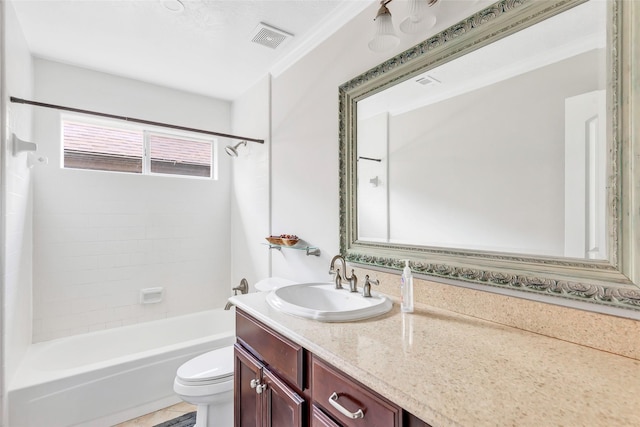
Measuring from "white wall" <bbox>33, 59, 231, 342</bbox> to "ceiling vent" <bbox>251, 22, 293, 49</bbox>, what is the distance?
1.31 m

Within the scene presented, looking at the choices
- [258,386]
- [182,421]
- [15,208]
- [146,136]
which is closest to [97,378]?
[182,421]

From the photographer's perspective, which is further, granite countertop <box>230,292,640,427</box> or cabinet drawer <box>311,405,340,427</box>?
cabinet drawer <box>311,405,340,427</box>

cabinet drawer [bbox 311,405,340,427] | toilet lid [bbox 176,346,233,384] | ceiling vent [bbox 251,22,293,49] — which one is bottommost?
toilet lid [bbox 176,346,233,384]

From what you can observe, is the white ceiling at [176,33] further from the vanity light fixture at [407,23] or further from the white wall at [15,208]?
the vanity light fixture at [407,23]

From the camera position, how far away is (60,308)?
2.42 meters

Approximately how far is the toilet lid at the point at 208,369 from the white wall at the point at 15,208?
91cm

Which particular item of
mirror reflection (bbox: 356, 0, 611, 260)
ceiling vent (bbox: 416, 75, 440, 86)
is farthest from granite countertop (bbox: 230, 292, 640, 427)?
ceiling vent (bbox: 416, 75, 440, 86)

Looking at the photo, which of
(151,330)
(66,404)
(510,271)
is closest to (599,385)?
(510,271)

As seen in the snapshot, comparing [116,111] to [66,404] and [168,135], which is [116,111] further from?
[66,404]

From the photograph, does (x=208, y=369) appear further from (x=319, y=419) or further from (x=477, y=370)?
(x=477, y=370)

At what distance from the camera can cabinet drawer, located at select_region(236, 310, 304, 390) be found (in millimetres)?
1056

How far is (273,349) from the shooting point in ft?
3.93

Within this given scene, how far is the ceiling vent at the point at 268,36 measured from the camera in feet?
6.33

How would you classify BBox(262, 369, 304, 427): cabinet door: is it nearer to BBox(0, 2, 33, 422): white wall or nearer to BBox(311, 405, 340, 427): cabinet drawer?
BBox(311, 405, 340, 427): cabinet drawer
